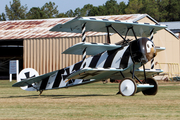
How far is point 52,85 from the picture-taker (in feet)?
45.5

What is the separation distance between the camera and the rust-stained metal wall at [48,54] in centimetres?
3219

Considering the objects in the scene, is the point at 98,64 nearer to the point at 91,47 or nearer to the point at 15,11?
the point at 91,47

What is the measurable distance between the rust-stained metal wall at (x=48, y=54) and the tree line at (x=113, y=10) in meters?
65.3

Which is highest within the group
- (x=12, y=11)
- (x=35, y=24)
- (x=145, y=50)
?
(x=12, y=11)

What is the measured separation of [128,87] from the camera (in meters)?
11.6

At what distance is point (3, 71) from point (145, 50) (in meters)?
40.7

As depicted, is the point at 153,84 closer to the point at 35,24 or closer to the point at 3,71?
the point at 35,24

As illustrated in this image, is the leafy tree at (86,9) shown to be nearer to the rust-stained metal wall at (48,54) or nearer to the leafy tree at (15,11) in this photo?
the leafy tree at (15,11)

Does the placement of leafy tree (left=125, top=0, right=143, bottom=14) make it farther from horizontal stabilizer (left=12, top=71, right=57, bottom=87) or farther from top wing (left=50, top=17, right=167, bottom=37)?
horizontal stabilizer (left=12, top=71, right=57, bottom=87)

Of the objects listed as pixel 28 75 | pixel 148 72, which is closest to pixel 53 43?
pixel 28 75

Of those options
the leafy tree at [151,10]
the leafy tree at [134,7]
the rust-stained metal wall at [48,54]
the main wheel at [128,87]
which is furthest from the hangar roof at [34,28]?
the leafy tree at [134,7]

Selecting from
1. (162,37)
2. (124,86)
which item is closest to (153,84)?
(124,86)

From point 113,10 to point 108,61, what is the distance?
307 ft

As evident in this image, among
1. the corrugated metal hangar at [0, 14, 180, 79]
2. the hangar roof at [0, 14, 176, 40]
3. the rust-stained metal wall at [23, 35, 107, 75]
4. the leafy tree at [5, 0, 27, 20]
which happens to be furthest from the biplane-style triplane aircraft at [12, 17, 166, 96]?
the leafy tree at [5, 0, 27, 20]
